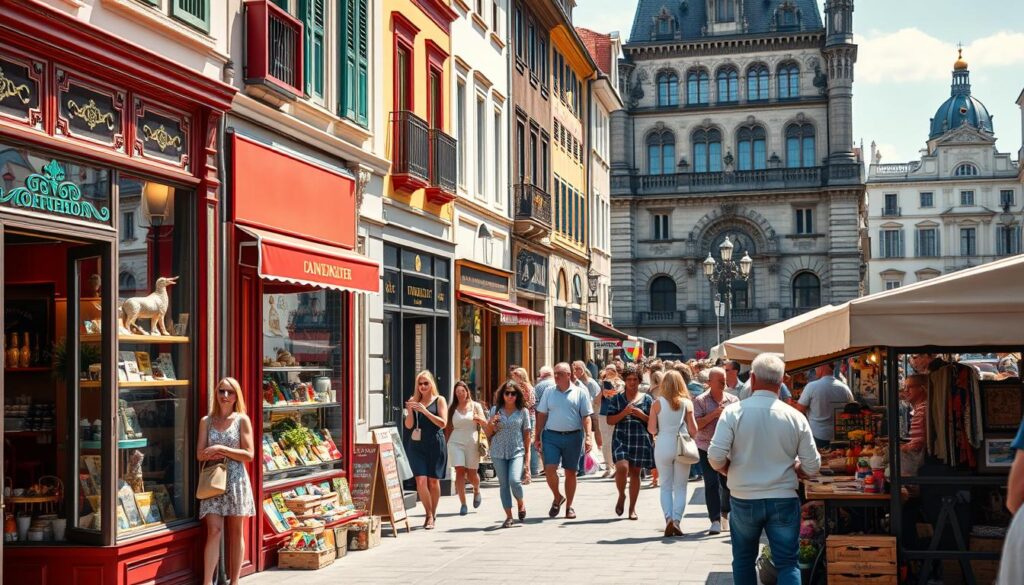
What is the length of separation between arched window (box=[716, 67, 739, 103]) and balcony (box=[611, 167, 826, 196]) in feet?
14.4

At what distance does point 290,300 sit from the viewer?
Result: 13617mm

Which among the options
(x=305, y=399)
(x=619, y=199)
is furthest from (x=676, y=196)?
(x=305, y=399)

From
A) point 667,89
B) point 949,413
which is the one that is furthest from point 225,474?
point 667,89

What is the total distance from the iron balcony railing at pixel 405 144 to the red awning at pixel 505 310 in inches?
169

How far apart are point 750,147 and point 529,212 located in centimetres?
4987

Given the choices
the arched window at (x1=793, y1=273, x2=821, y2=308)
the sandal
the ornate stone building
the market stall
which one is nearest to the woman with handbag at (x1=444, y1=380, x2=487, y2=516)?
Result: the sandal

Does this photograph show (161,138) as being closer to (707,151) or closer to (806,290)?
(806,290)

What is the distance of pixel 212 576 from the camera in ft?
36.1

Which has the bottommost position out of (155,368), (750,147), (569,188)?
(155,368)

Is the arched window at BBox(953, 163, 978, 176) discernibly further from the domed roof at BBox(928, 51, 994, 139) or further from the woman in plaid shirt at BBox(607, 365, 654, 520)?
the woman in plaid shirt at BBox(607, 365, 654, 520)

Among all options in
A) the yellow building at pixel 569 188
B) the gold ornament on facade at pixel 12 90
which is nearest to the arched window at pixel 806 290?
the yellow building at pixel 569 188

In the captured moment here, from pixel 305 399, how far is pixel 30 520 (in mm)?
4320

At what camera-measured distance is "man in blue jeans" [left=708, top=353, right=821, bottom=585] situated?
8.77m

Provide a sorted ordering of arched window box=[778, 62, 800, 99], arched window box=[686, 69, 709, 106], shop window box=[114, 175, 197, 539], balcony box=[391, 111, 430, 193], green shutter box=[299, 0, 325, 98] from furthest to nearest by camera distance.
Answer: arched window box=[686, 69, 709, 106] → arched window box=[778, 62, 800, 99] → balcony box=[391, 111, 430, 193] → green shutter box=[299, 0, 325, 98] → shop window box=[114, 175, 197, 539]
